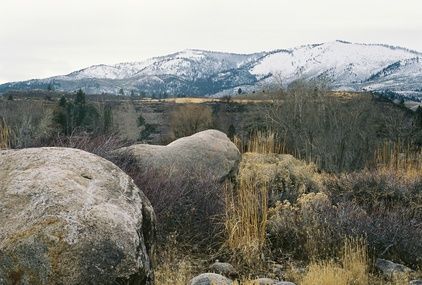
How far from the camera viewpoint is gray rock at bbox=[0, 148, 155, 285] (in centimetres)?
306

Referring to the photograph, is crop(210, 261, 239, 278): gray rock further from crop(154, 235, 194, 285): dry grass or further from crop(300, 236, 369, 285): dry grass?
crop(300, 236, 369, 285): dry grass

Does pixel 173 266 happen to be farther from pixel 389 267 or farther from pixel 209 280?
pixel 389 267

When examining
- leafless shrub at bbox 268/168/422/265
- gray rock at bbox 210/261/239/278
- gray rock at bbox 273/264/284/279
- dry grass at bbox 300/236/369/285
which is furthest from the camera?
leafless shrub at bbox 268/168/422/265

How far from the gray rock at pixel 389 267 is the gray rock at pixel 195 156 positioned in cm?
327

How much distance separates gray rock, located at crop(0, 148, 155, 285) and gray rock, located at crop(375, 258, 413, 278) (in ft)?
8.73

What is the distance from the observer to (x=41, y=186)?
3.38m

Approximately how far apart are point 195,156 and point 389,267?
458 centimetres

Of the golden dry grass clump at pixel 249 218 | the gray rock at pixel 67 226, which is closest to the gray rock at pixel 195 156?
the golden dry grass clump at pixel 249 218

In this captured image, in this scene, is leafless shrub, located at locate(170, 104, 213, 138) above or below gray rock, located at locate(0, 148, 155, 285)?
below

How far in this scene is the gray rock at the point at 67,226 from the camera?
121 inches

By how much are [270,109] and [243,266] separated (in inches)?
708

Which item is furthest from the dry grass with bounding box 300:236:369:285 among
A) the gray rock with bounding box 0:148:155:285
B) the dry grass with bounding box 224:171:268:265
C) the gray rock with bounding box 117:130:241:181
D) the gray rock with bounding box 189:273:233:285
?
the gray rock with bounding box 117:130:241:181

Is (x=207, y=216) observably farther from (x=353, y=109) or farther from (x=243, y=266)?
(x=353, y=109)

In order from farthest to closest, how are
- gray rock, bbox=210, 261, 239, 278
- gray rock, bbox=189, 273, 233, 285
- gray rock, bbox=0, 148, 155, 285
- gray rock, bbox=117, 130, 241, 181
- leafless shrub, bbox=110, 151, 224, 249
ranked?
Result: gray rock, bbox=117, 130, 241, 181
leafless shrub, bbox=110, 151, 224, 249
gray rock, bbox=210, 261, 239, 278
gray rock, bbox=189, 273, 233, 285
gray rock, bbox=0, 148, 155, 285
